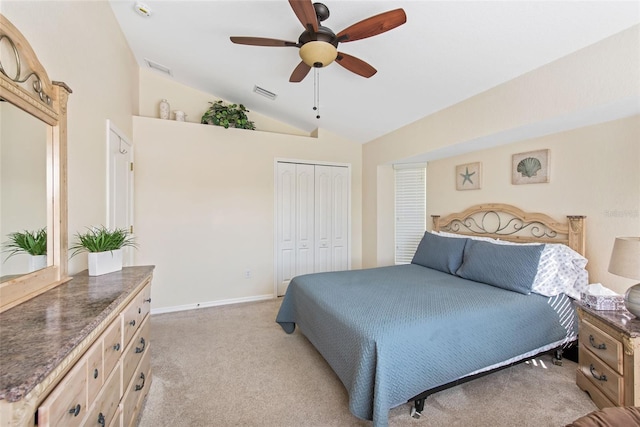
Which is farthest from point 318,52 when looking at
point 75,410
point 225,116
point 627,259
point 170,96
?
point 170,96

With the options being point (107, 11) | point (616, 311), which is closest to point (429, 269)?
point (616, 311)

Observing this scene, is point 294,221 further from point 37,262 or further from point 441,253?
point 37,262

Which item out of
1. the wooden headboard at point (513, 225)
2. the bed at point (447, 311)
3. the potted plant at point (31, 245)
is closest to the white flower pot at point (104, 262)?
the potted plant at point (31, 245)

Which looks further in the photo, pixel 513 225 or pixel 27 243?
pixel 513 225

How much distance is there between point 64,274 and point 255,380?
58.8 inches

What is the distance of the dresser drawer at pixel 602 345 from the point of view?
157 cm

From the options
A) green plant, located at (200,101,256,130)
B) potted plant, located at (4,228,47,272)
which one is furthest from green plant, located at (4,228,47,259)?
green plant, located at (200,101,256,130)

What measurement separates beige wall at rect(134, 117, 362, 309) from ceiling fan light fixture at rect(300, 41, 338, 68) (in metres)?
2.33

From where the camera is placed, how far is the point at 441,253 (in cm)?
305

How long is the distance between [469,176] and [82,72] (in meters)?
3.92

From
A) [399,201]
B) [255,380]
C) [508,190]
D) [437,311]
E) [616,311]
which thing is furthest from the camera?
[399,201]

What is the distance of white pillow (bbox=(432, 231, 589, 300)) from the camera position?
7.32 ft

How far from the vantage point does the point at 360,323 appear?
5.65 ft

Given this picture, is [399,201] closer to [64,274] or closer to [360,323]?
[360,323]
